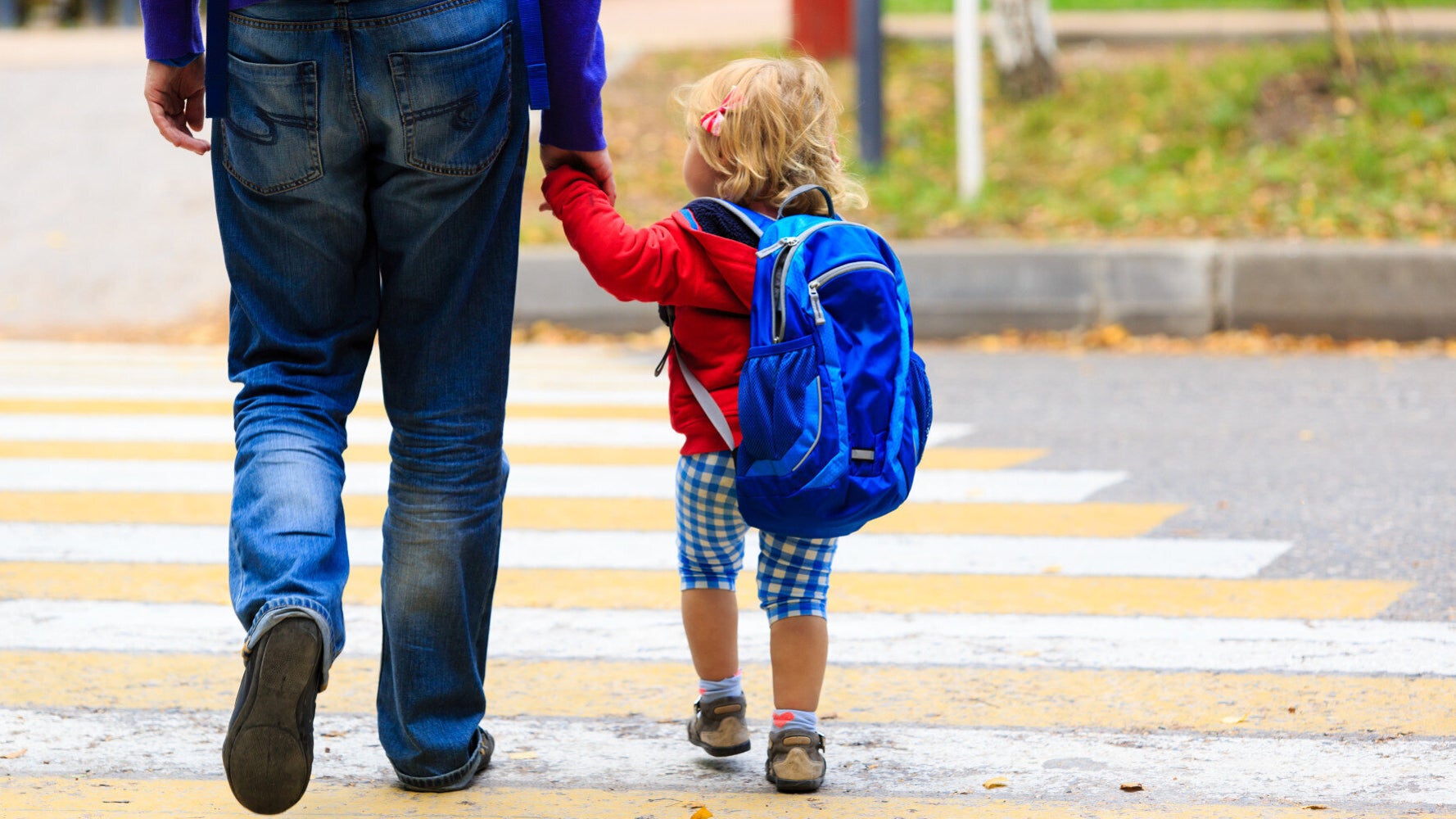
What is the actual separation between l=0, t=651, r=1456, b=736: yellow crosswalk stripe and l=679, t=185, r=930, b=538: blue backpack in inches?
29.7

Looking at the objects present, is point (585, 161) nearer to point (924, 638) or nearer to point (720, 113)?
point (720, 113)

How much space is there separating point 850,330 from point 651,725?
99cm

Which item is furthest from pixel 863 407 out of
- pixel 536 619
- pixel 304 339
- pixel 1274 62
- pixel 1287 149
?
pixel 1274 62

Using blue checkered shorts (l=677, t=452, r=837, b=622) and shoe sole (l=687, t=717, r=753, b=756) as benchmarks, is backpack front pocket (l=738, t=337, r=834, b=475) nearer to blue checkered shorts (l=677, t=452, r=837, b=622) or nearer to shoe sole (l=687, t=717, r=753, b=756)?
blue checkered shorts (l=677, t=452, r=837, b=622)

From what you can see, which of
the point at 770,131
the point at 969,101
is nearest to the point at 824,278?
the point at 770,131

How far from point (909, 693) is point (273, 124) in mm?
1778

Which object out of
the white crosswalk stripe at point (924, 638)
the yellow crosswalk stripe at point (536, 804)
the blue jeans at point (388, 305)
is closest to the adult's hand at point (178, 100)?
the blue jeans at point (388, 305)

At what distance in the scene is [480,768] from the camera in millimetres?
3057

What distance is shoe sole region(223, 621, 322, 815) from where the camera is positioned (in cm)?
239

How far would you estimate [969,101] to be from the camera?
9.76 meters

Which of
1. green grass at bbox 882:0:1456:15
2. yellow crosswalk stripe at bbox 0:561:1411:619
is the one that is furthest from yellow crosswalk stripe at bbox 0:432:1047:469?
green grass at bbox 882:0:1456:15

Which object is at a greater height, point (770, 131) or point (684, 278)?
point (770, 131)

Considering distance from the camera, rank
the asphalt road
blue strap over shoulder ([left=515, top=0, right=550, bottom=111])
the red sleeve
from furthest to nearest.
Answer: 1. the asphalt road
2. the red sleeve
3. blue strap over shoulder ([left=515, top=0, right=550, bottom=111])

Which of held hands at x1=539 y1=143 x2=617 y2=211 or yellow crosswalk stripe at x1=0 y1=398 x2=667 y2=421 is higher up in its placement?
held hands at x1=539 y1=143 x2=617 y2=211
